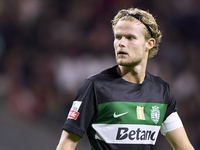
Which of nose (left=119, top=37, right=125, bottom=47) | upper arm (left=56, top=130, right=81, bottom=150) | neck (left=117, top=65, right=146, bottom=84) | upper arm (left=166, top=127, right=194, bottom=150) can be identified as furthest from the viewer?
upper arm (left=166, top=127, right=194, bottom=150)

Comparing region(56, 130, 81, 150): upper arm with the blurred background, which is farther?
the blurred background

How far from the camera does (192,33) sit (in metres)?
7.39

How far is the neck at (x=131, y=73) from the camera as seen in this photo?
3.12 metres

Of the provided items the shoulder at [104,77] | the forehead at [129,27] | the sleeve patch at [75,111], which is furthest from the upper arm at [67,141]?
the forehead at [129,27]

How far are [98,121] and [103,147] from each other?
193mm

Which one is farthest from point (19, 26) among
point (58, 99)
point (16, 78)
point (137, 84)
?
point (137, 84)

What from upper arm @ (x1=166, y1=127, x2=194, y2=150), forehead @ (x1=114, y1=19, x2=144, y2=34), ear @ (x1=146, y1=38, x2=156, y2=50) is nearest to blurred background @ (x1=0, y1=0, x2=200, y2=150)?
upper arm @ (x1=166, y1=127, x2=194, y2=150)

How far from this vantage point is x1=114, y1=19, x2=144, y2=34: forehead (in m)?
3.04

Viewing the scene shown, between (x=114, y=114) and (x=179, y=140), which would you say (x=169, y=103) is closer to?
(x=179, y=140)

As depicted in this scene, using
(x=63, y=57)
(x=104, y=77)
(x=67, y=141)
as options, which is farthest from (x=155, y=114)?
(x=63, y=57)

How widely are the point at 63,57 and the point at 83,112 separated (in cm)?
423

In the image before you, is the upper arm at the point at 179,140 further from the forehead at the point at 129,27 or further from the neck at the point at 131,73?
the forehead at the point at 129,27

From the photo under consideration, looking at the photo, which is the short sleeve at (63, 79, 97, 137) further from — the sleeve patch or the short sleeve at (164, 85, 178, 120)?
the short sleeve at (164, 85, 178, 120)

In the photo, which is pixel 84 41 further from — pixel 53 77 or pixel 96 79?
pixel 96 79
